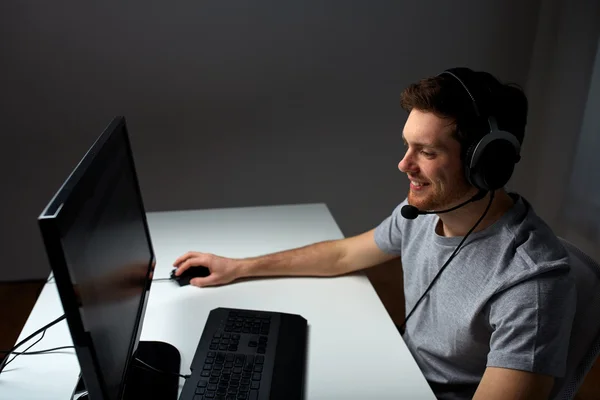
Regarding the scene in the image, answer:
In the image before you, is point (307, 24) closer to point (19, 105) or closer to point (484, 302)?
point (19, 105)

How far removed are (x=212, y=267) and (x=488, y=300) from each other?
2.13 feet

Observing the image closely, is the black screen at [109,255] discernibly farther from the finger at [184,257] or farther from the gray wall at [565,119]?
the gray wall at [565,119]

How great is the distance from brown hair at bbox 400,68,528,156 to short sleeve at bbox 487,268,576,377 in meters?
Answer: 0.27

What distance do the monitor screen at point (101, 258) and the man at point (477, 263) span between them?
55 centimetres

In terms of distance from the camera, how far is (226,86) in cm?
216

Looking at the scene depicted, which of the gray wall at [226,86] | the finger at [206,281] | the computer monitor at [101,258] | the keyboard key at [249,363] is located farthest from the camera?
the gray wall at [226,86]

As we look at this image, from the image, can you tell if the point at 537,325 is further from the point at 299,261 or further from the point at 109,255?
the point at 109,255

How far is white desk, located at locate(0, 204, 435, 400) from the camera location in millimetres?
908

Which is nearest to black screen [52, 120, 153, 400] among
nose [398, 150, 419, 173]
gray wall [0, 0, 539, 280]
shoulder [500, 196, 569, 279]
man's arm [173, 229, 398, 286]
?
man's arm [173, 229, 398, 286]

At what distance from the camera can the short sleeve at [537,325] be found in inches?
31.9

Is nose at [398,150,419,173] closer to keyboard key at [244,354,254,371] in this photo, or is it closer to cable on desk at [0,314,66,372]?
keyboard key at [244,354,254,371]

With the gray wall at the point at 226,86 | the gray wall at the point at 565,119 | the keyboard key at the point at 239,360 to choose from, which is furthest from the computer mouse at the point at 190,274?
the gray wall at the point at 565,119

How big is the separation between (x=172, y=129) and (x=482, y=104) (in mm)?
1590

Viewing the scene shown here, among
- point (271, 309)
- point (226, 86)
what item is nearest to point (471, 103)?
point (271, 309)
